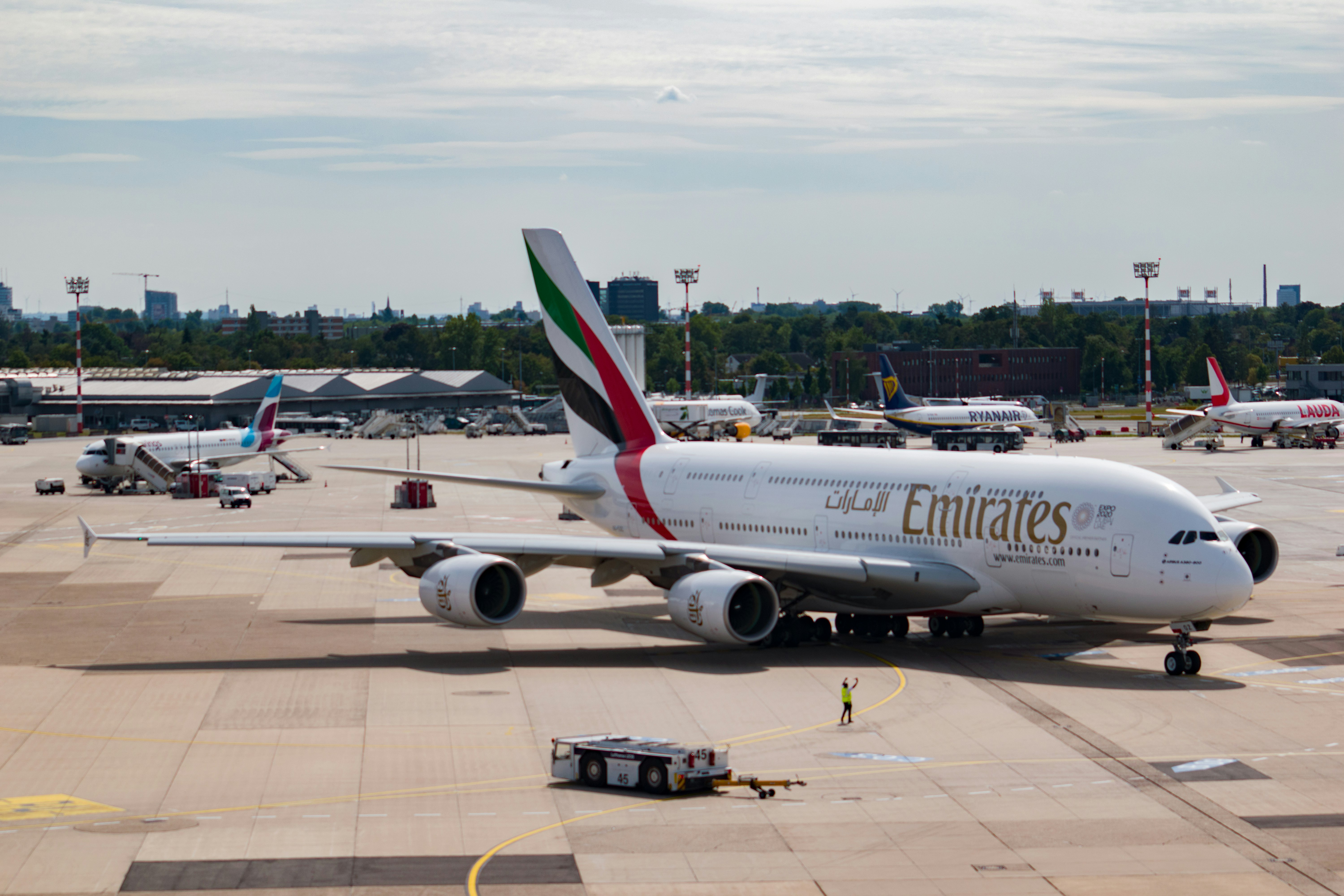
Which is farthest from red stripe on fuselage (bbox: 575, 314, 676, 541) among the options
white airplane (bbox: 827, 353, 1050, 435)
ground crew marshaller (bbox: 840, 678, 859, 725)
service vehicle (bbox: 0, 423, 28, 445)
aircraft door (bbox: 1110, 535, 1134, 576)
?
service vehicle (bbox: 0, 423, 28, 445)

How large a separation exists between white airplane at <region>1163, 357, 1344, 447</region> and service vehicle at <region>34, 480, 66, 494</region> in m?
97.5

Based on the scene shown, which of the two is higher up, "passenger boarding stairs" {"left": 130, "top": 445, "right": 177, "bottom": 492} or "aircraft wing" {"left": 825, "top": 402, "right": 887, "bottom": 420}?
"aircraft wing" {"left": 825, "top": 402, "right": 887, "bottom": 420}

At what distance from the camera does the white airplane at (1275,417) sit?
133 m

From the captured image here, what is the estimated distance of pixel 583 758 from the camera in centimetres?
2733

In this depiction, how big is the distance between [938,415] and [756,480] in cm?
10601

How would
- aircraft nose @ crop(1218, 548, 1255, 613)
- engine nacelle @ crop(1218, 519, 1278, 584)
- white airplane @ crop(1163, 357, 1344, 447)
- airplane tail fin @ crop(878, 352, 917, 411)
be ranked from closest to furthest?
aircraft nose @ crop(1218, 548, 1255, 613) → engine nacelle @ crop(1218, 519, 1278, 584) → white airplane @ crop(1163, 357, 1344, 447) → airplane tail fin @ crop(878, 352, 917, 411)

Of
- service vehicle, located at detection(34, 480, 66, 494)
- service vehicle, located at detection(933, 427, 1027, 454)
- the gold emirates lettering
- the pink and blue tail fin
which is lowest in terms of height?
service vehicle, located at detection(34, 480, 66, 494)

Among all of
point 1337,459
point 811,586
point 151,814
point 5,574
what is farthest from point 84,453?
point 1337,459

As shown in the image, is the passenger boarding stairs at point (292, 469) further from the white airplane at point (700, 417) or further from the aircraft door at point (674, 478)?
the aircraft door at point (674, 478)

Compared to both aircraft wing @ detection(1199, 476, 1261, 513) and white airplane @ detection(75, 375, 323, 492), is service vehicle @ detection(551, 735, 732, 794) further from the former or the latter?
white airplane @ detection(75, 375, 323, 492)

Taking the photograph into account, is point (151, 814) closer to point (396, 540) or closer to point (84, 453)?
point (396, 540)

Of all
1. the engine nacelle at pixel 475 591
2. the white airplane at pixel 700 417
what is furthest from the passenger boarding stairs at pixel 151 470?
the white airplane at pixel 700 417

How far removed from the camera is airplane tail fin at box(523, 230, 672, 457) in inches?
1989

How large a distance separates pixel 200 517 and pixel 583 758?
5855 cm
